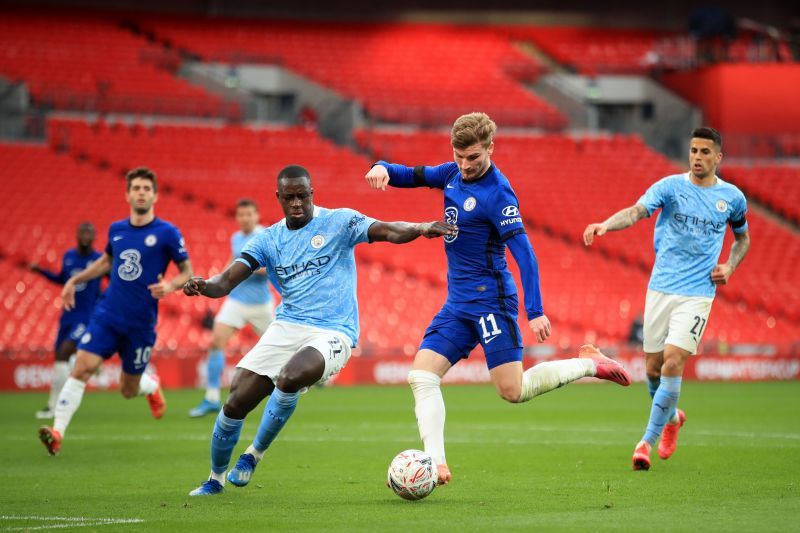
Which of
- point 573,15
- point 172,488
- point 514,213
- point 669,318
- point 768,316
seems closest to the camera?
point 514,213

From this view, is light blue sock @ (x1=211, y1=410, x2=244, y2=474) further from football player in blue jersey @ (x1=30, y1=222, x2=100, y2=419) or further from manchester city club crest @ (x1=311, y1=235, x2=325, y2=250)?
football player in blue jersey @ (x1=30, y1=222, x2=100, y2=419)

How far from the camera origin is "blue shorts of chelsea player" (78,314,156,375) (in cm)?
1209

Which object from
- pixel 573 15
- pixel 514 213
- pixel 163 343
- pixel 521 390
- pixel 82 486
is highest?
pixel 573 15

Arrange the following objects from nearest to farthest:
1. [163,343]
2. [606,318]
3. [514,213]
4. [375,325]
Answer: [514,213] < [163,343] < [375,325] < [606,318]

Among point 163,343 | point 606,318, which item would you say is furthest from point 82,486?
point 606,318

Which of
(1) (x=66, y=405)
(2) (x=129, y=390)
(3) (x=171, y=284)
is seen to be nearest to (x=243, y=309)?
(2) (x=129, y=390)

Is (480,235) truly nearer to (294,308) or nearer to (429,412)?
(429,412)

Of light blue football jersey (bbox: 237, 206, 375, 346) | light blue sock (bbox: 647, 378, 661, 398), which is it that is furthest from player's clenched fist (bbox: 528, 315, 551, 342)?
light blue sock (bbox: 647, 378, 661, 398)

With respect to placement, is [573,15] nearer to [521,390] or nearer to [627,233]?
[627,233]

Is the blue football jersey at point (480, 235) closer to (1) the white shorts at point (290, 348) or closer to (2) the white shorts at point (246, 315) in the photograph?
(1) the white shorts at point (290, 348)

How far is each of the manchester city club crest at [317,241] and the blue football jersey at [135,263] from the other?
351 cm

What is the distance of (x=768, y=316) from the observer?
3016 centimetres

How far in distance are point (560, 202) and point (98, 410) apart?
17732 millimetres

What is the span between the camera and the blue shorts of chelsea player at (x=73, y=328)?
16.1 meters
